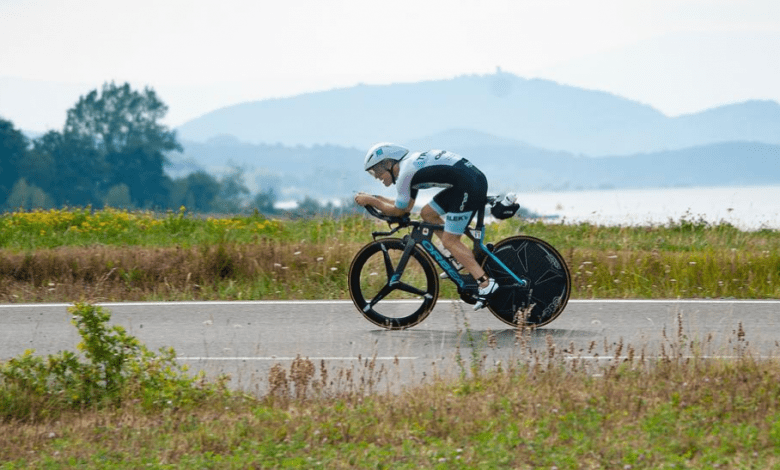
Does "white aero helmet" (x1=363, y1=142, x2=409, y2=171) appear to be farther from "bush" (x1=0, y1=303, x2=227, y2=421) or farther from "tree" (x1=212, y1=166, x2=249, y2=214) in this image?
"tree" (x1=212, y1=166, x2=249, y2=214)

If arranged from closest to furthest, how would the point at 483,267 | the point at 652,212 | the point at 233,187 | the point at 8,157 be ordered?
the point at 483,267, the point at 652,212, the point at 8,157, the point at 233,187

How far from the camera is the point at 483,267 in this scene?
31.3 feet

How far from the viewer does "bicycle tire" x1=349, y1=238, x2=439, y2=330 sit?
9.57 meters

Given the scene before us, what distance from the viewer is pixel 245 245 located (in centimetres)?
1361

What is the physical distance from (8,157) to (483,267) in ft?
364

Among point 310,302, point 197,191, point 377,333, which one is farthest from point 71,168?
point 377,333

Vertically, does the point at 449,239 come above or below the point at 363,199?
below

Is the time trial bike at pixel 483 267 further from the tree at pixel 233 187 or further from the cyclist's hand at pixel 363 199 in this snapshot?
the tree at pixel 233 187

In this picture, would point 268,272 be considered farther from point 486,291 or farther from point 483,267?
point 486,291

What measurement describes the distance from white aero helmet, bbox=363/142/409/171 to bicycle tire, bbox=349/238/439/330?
2.71 feet

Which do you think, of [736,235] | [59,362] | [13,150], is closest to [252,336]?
[59,362]

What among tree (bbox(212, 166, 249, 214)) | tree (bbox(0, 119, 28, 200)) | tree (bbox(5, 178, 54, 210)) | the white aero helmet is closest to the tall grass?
the white aero helmet

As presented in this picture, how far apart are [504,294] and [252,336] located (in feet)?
7.70

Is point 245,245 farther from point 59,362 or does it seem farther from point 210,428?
point 210,428
